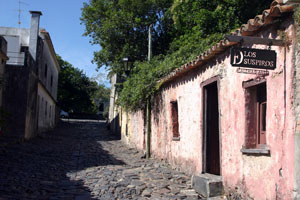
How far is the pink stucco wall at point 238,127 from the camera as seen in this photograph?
4.91 meters

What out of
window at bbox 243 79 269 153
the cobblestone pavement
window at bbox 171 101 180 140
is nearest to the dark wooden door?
the cobblestone pavement

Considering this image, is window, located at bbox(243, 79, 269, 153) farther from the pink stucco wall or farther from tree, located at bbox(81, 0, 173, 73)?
tree, located at bbox(81, 0, 173, 73)

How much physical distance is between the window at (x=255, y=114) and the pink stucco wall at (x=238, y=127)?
0.11 m

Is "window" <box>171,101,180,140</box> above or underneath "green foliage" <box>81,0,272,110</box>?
underneath

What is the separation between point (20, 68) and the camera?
1636 centimetres

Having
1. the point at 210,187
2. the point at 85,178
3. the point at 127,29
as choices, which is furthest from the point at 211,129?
the point at 127,29

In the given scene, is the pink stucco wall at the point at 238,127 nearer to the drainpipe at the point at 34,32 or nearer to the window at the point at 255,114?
the window at the point at 255,114

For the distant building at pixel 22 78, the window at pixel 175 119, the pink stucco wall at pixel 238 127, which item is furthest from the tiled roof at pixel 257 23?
the distant building at pixel 22 78

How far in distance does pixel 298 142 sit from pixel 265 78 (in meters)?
1.40

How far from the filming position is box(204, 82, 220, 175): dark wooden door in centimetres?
815

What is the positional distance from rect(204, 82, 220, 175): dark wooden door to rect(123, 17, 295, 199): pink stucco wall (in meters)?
0.19

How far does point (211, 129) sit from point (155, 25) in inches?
653

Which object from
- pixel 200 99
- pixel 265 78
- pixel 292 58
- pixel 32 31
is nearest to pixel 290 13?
pixel 292 58

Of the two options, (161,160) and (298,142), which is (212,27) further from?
(298,142)
